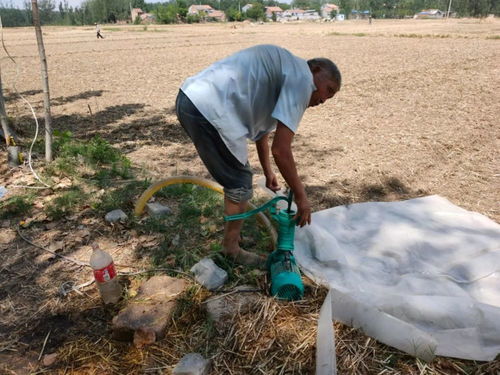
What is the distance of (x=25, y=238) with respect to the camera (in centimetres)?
279

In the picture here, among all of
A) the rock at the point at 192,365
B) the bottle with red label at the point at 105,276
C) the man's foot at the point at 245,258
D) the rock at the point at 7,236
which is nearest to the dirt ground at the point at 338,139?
the rock at the point at 7,236

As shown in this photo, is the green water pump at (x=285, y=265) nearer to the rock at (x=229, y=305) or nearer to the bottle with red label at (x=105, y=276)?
the rock at (x=229, y=305)

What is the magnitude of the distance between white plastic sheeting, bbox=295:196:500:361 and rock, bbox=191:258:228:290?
1.71 ft

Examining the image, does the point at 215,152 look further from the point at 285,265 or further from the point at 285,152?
the point at 285,265

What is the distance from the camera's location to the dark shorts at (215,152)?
1973 mm

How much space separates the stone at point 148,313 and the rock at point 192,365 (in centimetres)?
24

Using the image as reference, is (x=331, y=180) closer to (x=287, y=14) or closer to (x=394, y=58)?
(x=394, y=58)

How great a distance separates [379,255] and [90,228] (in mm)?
2148

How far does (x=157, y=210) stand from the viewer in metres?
3.03

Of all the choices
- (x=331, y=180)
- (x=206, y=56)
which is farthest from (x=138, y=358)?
(x=206, y=56)

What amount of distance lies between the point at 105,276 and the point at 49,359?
18.5 inches

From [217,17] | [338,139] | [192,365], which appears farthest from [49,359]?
[217,17]

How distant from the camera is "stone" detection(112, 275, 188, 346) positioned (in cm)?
193

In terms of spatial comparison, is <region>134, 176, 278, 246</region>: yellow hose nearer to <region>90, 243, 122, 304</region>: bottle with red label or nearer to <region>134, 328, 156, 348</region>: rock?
<region>90, 243, 122, 304</region>: bottle with red label
